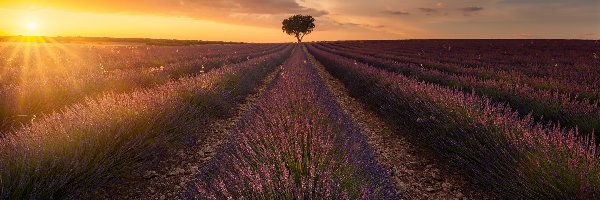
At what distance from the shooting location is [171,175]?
12.0 ft

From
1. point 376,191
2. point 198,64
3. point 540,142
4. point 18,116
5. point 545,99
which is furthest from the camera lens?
point 198,64

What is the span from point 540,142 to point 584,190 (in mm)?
597

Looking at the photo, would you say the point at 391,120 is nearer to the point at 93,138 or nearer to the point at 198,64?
the point at 93,138

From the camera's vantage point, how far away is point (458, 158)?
372cm

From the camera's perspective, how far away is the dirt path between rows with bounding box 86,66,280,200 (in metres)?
3.18

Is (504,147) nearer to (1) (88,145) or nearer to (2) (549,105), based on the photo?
(2) (549,105)

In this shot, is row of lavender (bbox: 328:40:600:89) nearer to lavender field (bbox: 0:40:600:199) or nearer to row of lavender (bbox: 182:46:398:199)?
lavender field (bbox: 0:40:600:199)

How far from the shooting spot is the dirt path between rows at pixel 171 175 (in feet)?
10.4

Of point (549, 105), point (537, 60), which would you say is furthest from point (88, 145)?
point (537, 60)

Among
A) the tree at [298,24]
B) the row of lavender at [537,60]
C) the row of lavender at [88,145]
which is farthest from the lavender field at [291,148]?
the tree at [298,24]

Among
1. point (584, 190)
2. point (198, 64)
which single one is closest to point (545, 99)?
point (584, 190)

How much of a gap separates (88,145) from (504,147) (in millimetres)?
3407

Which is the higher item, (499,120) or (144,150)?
(499,120)

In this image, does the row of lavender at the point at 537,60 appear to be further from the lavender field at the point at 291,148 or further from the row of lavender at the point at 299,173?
the row of lavender at the point at 299,173
